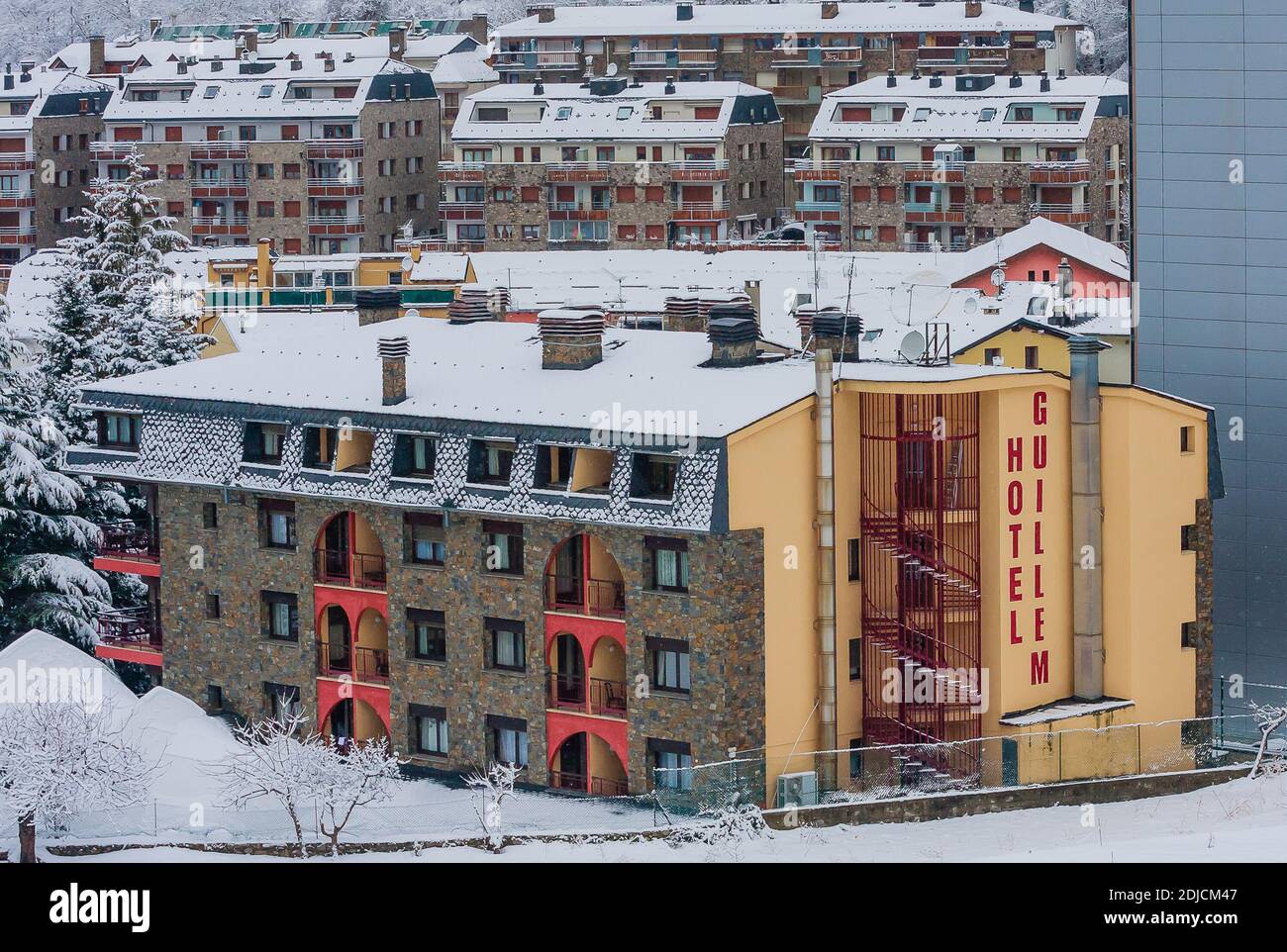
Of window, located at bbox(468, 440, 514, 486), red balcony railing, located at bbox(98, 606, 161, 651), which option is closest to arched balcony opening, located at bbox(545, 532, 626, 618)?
window, located at bbox(468, 440, 514, 486)

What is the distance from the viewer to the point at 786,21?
192 meters

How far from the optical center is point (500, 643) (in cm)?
7444

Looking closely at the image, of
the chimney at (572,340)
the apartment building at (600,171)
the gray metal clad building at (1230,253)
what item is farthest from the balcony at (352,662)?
the apartment building at (600,171)

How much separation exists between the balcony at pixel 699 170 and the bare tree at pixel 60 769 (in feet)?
317

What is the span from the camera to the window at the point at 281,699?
7725cm

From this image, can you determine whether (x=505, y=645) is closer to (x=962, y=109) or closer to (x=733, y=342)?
(x=733, y=342)

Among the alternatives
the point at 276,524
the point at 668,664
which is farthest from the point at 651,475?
the point at 276,524

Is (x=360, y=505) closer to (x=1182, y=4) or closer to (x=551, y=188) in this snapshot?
(x=1182, y=4)

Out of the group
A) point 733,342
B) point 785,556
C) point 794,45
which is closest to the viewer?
point 785,556

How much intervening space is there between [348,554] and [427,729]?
4.89 meters

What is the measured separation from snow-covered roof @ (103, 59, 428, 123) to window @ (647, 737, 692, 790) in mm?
103126

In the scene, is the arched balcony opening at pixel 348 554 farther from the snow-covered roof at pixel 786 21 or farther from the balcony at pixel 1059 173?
the snow-covered roof at pixel 786 21

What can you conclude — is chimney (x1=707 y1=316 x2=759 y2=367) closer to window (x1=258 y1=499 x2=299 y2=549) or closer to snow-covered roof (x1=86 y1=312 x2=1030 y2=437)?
snow-covered roof (x1=86 y1=312 x2=1030 y2=437)
